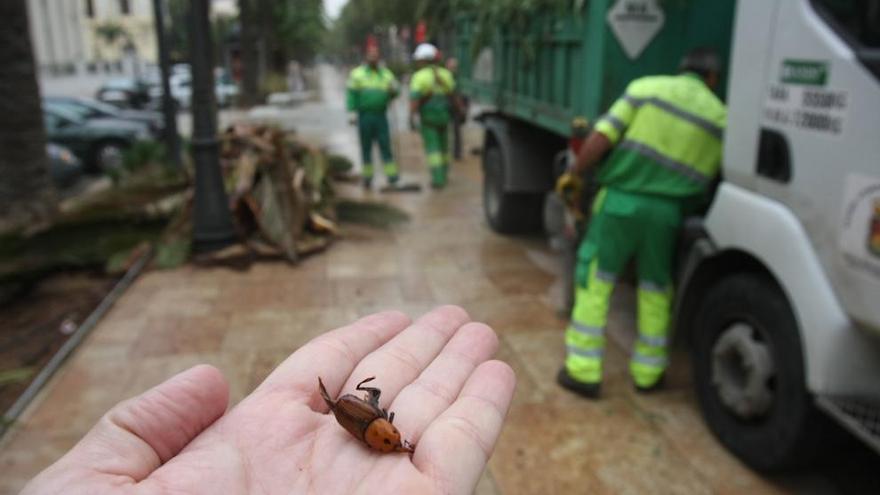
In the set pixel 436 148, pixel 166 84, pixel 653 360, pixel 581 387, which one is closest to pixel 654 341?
pixel 653 360

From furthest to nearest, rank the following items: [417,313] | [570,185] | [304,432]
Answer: [417,313] → [570,185] → [304,432]

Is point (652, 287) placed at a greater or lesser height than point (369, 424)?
lesser

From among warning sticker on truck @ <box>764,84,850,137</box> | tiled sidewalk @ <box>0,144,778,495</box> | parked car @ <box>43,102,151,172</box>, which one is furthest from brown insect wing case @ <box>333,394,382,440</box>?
parked car @ <box>43,102,151,172</box>

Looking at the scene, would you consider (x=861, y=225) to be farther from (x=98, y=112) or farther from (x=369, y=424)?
(x=98, y=112)

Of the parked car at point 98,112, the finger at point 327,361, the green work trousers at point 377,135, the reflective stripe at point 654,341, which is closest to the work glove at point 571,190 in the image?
the reflective stripe at point 654,341

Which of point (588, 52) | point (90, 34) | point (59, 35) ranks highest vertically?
point (90, 34)

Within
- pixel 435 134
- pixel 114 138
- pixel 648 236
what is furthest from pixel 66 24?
pixel 648 236

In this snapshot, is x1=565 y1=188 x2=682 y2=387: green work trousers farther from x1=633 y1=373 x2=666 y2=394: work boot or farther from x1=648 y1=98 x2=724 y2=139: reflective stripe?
x1=648 y1=98 x2=724 y2=139: reflective stripe
